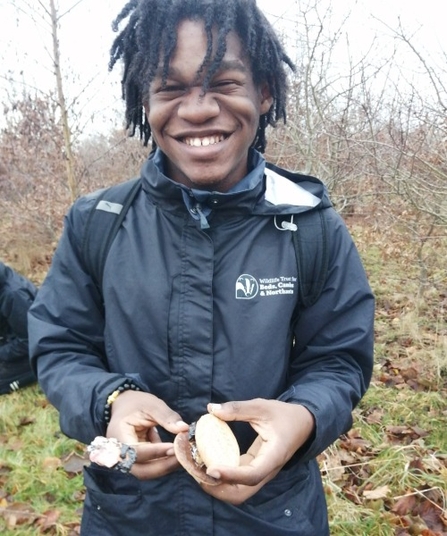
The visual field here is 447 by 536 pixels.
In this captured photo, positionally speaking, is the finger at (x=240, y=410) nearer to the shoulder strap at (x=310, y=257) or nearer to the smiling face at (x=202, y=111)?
the shoulder strap at (x=310, y=257)

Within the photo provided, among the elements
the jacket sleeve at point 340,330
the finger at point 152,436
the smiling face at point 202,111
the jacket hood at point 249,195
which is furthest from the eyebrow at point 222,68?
the finger at point 152,436

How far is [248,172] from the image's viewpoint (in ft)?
5.56

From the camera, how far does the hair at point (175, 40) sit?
1.40 metres

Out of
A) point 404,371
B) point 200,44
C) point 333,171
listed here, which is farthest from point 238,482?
point 333,171

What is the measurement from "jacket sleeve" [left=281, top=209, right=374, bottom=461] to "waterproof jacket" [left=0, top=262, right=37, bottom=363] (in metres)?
3.91

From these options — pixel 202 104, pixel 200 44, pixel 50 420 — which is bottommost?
pixel 50 420

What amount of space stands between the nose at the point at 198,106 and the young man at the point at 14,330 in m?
3.88

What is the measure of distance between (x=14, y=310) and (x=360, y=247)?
539 centimetres

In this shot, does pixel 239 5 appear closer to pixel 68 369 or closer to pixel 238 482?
pixel 68 369

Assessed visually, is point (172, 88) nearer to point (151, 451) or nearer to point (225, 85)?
point (225, 85)

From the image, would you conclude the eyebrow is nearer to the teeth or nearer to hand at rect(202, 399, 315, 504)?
the teeth

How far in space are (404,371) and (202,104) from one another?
153 inches

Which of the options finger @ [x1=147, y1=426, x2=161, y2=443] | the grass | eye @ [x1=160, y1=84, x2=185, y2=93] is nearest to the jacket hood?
eye @ [x1=160, y1=84, x2=185, y2=93]

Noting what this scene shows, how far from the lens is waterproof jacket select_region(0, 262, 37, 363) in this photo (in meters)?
4.81
